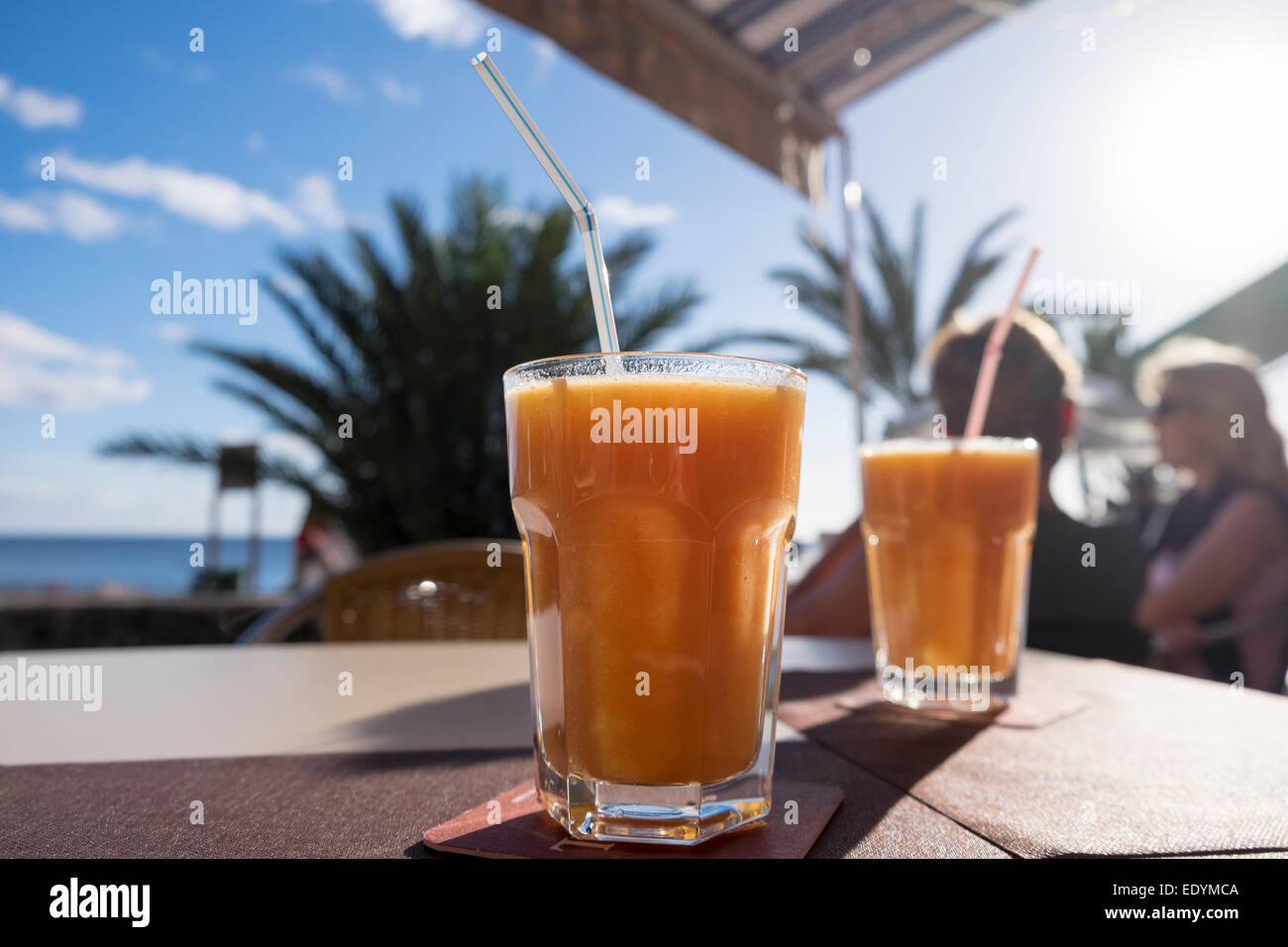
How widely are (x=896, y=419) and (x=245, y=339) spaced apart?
5493 mm

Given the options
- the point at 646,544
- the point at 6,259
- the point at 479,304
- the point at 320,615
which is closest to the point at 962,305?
the point at 479,304

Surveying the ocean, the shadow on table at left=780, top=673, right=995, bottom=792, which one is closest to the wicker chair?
the shadow on table at left=780, top=673, right=995, bottom=792

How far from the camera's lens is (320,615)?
2.11 meters

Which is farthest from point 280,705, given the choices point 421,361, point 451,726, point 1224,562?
point 421,361

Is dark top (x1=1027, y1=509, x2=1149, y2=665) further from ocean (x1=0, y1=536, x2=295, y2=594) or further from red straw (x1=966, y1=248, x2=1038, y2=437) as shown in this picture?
ocean (x1=0, y1=536, x2=295, y2=594)

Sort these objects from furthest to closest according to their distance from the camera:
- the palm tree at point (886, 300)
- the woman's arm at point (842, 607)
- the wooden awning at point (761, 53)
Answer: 1. the palm tree at point (886, 300)
2. the wooden awning at point (761, 53)
3. the woman's arm at point (842, 607)

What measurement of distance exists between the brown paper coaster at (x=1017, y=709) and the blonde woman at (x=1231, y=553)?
230 cm

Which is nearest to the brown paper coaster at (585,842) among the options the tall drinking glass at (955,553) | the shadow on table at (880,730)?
the shadow on table at (880,730)

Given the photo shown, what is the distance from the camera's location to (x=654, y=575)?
2.26 ft

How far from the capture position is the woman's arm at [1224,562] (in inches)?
125

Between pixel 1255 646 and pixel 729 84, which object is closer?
pixel 1255 646

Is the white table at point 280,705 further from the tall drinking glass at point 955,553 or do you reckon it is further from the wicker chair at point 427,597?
the wicker chair at point 427,597

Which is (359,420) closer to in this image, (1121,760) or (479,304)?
(479,304)

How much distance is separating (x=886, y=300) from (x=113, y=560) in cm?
4923
